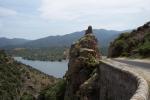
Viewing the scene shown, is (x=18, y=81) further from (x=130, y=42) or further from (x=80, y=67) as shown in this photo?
(x=80, y=67)

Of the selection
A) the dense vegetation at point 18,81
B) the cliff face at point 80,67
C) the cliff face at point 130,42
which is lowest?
the dense vegetation at point 18,81

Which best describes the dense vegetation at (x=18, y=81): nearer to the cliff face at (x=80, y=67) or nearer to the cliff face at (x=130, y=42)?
the cliff face at (x=130, y=42)

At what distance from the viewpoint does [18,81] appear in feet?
508

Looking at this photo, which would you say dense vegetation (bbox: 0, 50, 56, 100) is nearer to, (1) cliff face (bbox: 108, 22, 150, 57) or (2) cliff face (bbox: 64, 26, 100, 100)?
(1) cliff face (bbox: 108, 22, 150, 57)

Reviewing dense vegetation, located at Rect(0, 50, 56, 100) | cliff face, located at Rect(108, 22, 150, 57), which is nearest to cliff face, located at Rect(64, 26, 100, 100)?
cliff face, located at Rect(108, 22, 150, 57)

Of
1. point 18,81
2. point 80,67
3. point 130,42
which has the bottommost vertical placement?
point 18,81

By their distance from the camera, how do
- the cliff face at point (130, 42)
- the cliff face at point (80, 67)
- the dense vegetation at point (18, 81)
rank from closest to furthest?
the cliff face at point (80, 67), the cliff face at point (130, 42), the dense vegetation at point (18, 81)

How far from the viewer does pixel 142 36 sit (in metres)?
52.0

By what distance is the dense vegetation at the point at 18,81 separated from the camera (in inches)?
5369

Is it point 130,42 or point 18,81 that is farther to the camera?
point 18,81

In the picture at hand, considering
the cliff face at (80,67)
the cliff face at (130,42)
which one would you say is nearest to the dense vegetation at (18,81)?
the cliff face at (130,42)

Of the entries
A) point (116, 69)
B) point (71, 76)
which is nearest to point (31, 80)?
point (71, 76)

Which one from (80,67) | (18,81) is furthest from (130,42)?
(18,81)

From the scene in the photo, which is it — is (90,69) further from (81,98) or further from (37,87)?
(37,87)
